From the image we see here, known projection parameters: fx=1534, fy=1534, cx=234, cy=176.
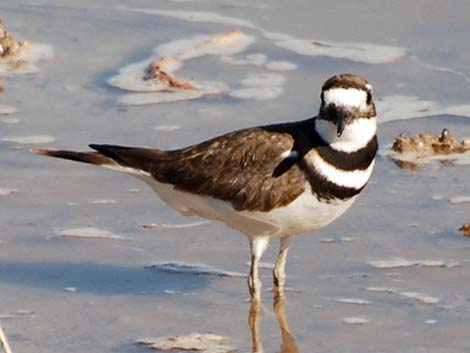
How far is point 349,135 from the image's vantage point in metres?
5.83

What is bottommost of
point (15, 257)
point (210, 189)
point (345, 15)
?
point (15, 257)

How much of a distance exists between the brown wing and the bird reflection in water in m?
0.38

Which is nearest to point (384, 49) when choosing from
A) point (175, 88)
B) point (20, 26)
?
point (175, 88)

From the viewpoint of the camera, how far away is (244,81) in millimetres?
8484

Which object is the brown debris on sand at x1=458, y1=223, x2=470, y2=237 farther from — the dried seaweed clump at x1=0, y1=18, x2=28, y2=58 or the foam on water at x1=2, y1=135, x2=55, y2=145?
the dried seaweed clump at x1=0, y1=18, x2=28, y2=58

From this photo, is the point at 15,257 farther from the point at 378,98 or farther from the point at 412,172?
the point at 378,98

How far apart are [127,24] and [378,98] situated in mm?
1939

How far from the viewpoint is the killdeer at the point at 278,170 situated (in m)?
5.82

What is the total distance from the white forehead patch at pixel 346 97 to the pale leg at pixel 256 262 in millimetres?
686

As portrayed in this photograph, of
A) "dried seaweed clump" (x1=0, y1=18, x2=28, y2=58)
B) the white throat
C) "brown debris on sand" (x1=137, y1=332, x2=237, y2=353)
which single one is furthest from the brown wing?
"dried seaweed clump" (x1=0, y1=18, x2=28, y2=58)

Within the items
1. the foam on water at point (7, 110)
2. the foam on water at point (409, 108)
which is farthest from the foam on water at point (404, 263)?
the foam on water at point (7, 110)

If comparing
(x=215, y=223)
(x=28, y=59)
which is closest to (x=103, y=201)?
(x=215, y=223)

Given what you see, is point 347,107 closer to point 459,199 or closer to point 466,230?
point 466,230

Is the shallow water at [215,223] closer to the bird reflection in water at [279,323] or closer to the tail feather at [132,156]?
the bird reflection in water at [279,323]
